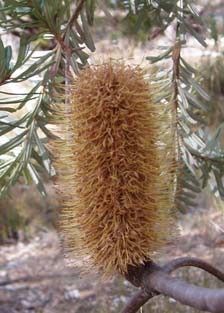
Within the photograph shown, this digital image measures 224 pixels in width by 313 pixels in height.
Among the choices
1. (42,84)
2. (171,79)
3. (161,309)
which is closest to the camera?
(42,84)

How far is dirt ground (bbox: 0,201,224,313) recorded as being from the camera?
95.0 inches

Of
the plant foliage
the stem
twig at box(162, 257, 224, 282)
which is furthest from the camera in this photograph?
the plant foliage

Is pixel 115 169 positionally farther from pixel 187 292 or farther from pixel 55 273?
pixel 55 273

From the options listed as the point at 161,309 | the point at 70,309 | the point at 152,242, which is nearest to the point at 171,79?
the point at 152,242

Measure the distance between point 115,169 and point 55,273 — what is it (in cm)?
233

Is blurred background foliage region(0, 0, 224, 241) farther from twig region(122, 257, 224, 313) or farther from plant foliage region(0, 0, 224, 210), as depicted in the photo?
twig region(122, 257, 224, 313)

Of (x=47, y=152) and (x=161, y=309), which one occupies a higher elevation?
(x=47, y=152)

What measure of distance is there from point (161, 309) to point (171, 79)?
691 millimetres

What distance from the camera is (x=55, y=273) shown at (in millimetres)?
2846

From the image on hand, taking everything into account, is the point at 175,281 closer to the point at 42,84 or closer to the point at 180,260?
the point at 180,260

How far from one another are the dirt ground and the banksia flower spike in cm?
141

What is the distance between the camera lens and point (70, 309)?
241 cm

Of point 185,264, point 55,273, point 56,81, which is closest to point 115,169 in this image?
point 185,264

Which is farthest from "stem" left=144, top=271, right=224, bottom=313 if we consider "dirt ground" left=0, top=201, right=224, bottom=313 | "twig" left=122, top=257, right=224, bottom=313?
"dirt ground" left=0, top=201, right=224, bottom=313
